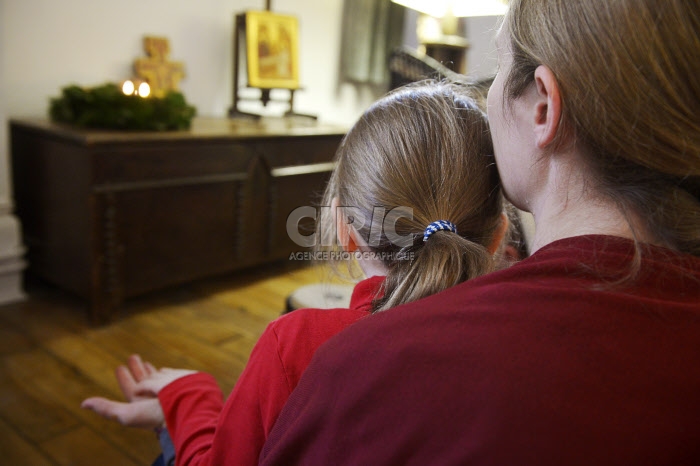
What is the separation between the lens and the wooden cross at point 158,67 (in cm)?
247

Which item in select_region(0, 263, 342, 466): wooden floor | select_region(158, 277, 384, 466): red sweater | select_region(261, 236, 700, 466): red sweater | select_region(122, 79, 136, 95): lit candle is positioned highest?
select_region(122, 79, 136, 95): lit candle

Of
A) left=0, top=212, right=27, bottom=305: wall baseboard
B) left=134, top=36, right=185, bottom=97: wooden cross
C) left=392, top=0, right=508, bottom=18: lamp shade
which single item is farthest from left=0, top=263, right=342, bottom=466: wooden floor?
left=392, top=0, right=508, bottom=18: lamp shade

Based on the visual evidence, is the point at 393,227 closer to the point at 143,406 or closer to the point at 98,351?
the point at 143,406

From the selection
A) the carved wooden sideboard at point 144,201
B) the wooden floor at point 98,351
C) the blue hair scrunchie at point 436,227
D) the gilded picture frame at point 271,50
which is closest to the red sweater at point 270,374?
the blue hair scrunchie at point 436,227

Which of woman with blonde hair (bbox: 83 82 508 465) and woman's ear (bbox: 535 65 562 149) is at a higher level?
woman's ear (bbox: 535 65 562 149)

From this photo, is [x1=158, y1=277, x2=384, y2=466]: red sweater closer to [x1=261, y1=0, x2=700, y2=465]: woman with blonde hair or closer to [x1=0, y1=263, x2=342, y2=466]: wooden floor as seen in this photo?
[x1=261, y1=0, x2=700, y2=465]: woman with blonde hair

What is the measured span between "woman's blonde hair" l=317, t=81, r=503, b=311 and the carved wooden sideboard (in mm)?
1329

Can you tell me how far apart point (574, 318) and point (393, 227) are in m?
0.31

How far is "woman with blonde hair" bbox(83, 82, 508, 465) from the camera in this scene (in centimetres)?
64

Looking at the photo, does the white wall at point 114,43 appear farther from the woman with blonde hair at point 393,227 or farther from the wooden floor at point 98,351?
the woman with blonde hair at point 393,227

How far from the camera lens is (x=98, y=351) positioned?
1809mm

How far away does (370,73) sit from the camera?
12.1 ft

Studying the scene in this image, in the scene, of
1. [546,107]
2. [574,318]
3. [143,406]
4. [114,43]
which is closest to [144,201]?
[114,43]

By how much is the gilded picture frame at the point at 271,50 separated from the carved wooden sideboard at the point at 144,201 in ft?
1.36
